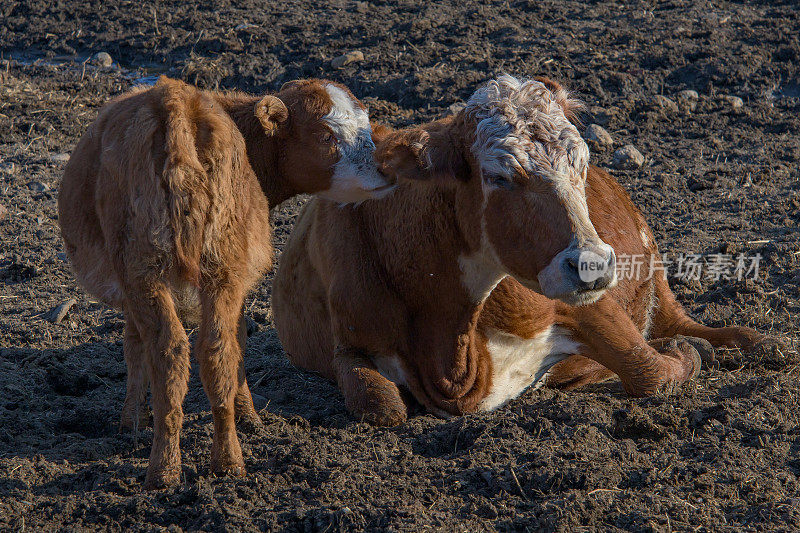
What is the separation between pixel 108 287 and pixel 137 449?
2.94 feet

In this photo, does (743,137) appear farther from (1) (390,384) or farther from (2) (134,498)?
(2) (134,498)

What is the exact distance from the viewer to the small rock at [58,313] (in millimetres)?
7168

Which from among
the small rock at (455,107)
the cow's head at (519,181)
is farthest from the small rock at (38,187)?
the cow's head at (519,181)

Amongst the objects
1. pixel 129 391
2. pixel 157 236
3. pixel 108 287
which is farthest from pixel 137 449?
pixel 157 236

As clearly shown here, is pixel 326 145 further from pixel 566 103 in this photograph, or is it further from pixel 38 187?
pixel 38 187

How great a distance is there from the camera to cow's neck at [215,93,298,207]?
5434 mm

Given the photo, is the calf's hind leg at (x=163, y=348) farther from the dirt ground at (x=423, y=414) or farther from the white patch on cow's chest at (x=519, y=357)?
the white patch on cow's chest at (x=519, y=357)

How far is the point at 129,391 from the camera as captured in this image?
554 cm

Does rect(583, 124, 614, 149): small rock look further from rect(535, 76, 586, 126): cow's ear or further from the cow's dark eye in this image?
the cow's dark eye

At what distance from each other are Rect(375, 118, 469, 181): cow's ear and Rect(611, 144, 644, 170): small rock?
485 centimetres

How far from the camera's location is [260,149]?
215 inches

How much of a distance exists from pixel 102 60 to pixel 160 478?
938 centimetres

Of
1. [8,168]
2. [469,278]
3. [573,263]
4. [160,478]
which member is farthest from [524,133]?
[8,168]

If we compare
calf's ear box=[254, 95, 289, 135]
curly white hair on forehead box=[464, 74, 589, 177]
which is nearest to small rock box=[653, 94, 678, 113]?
curly white hair on forehead box=[464, 74, 589, 177]
